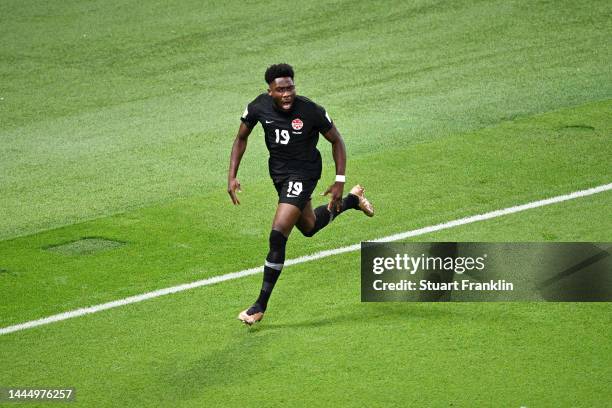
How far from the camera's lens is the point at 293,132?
11.4 meters

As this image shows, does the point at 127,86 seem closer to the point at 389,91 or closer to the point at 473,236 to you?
the point at 389,91

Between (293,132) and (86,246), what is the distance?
3.34m

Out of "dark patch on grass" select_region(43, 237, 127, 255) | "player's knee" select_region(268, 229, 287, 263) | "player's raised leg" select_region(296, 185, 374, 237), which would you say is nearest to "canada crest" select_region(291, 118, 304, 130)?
"player's raised leg" select_region(296, 185, 374, 237)

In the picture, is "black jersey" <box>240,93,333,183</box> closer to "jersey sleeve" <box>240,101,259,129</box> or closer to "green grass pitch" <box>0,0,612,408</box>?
"jersey sleeve" <box>240,101,259,129</box>

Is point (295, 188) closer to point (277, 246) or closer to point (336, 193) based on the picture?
point (336, 193)

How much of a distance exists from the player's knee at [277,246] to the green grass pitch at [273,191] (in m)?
0.63

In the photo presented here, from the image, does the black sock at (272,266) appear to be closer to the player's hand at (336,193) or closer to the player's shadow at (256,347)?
the player's shadow at (256,347)

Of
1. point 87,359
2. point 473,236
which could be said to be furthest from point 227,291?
point 473,236

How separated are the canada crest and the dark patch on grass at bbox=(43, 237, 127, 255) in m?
3.10

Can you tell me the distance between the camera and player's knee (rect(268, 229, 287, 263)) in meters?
11.2

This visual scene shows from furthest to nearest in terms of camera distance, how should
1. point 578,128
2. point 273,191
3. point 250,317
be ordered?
point 578,128 < point 273,191 < point 250,317

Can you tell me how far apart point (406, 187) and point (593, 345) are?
497 cm

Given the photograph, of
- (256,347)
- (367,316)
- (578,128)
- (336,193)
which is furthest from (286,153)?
(578,128)

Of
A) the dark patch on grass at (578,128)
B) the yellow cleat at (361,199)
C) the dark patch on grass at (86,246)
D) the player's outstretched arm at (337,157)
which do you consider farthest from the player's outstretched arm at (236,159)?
the dark patch on grass at (578,128)
